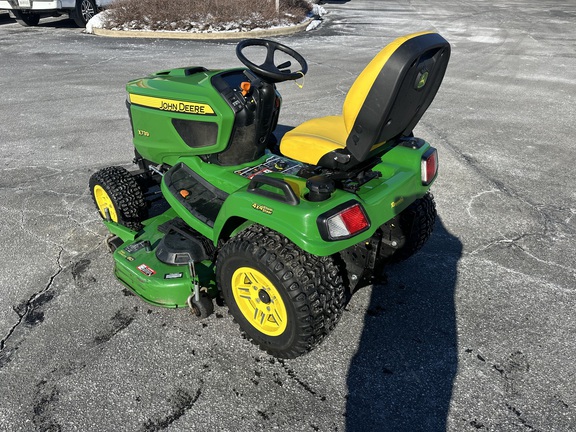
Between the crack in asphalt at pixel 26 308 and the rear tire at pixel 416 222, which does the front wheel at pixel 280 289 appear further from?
the crack in asphalt at pixel 26 308

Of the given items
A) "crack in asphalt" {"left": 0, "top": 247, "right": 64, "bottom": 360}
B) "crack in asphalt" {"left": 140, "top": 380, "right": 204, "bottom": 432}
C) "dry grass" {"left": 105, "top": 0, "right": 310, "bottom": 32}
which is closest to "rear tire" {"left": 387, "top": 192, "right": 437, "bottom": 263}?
"crack in asphalt" {"left": 140, "top": 380, "right": 204, "bottom": 432}

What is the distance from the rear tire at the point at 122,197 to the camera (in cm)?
371

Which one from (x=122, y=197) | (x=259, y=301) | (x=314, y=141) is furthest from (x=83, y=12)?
(x=259, y=301)

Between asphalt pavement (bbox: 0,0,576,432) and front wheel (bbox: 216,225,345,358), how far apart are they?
19cm

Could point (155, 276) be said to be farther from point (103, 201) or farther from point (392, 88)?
point (392, 88)

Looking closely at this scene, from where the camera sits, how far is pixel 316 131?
3.05 metres

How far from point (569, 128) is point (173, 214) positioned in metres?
5.58

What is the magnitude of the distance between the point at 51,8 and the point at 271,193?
12.7 m

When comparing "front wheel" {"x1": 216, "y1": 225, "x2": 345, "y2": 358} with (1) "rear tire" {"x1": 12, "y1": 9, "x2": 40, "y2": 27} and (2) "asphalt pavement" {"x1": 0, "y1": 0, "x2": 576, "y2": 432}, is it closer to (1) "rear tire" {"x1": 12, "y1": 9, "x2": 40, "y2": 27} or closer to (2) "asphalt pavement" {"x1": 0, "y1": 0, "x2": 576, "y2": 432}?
(2) "asphalt pavement" {"x1": 0, "y1": 0, "x2": 576, "y2": 432}

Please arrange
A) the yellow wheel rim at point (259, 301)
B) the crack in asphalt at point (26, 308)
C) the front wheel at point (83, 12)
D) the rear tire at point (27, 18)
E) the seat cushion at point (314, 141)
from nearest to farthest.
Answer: the yellow wheel rim at point (259, 301) → the seat cushion at point (314, 141) → the crack in asphalt at point (26, 308) → the front wheel at point (83, 12) → the rear tire at point (27, 18)

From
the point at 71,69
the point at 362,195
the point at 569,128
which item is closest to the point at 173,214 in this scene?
the point at 362,195

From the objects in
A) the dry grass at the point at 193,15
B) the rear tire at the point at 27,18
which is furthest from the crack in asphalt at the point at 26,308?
the rear tire at the point at 27,18

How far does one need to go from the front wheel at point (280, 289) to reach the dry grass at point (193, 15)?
11.1 metres

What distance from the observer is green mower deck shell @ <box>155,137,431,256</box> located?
2.41 metres
